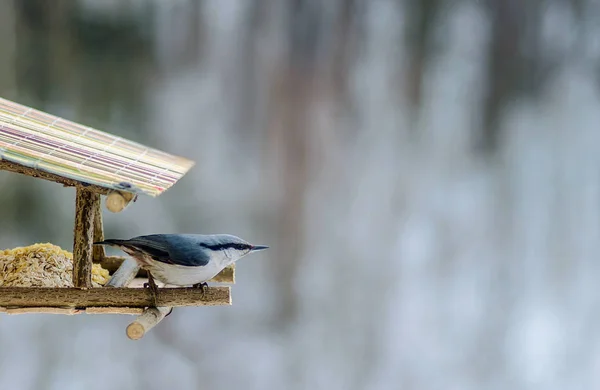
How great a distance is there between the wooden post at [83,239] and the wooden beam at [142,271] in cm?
50

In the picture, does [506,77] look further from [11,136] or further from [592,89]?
[11,136]

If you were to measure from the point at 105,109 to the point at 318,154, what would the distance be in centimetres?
118

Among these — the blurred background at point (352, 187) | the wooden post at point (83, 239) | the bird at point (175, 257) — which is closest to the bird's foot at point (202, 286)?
the bird at point (175, 257)

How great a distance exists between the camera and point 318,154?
4434 mm

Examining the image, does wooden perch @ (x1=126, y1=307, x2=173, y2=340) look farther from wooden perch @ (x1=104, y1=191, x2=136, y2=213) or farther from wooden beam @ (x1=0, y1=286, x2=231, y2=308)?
wooden perch @ (x1=104, y1=191, x2=136, y2=213)

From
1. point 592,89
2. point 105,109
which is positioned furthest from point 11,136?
point 592,89

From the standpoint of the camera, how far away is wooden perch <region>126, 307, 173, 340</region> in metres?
1.91

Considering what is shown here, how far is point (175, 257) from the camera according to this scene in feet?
6.68

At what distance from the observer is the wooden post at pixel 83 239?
1999mm

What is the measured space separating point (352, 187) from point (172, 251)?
2457mm

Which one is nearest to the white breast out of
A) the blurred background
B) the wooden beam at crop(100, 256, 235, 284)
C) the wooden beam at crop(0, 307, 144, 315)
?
the wooden beam at crop(0, 307, 144, 315)

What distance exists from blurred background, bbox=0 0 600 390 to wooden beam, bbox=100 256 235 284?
5.45 ft

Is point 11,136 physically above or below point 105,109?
below

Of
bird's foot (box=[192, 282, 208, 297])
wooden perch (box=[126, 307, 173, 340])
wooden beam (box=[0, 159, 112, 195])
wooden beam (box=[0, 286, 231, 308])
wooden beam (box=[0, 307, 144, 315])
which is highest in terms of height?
wooden beam (box=[0, 159, 112, 195])
